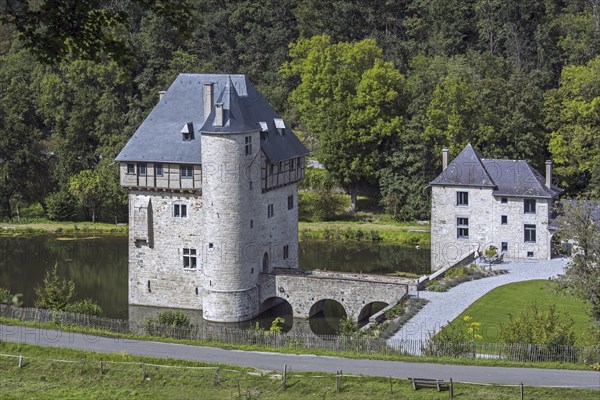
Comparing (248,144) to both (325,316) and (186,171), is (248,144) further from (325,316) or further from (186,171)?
(325,316)

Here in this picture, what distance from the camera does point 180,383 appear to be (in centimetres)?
3039

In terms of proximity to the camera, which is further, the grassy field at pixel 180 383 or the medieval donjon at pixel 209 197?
the medieval donjon at pixel 209 197

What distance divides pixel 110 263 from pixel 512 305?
22809 millimetres

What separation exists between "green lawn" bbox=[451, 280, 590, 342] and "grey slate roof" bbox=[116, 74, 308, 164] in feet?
36.8

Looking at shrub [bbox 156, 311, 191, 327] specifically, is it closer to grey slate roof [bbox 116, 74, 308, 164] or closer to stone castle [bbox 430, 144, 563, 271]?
grey slate roof [bbox 116, 74, 308, 164]

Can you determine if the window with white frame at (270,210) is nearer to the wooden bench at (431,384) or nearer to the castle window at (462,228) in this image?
the castle window at (462,228)

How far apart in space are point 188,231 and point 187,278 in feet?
6.80

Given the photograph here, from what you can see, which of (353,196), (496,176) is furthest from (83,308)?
(353,196)

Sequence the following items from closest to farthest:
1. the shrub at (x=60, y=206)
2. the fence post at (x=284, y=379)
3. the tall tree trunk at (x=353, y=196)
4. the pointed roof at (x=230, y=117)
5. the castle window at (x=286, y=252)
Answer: the fence post at (x=284, y=379) → the pointed roof at (x=230, y=117) → the castle window at (x=286, y=252) → the shrub at (x=60, y=206) → the tall tree trunk at (x=353, y=196)

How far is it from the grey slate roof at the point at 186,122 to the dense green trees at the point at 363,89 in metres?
9.98

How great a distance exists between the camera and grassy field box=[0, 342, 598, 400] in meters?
27.9

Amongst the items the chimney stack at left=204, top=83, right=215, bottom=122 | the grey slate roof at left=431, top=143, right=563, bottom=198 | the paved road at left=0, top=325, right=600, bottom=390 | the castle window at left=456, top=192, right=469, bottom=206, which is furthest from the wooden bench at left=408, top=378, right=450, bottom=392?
the castle window at left=456, top=192, right=469, bottom=206

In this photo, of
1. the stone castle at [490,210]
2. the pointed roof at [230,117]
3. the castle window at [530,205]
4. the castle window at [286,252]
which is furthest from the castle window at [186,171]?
the castle window at [530,205]

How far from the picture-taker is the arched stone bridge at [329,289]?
43.7 meters
